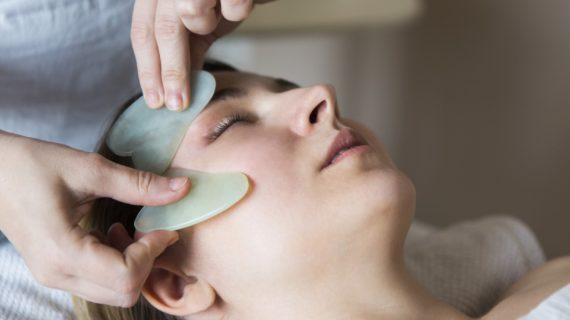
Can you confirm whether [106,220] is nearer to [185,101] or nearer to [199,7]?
[185,101]

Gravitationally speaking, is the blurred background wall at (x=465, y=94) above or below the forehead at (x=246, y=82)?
below

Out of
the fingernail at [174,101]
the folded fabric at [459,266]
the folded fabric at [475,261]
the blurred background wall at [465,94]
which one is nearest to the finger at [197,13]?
the fingernail at [174,101]

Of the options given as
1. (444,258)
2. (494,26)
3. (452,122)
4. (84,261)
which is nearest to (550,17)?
(494,26)

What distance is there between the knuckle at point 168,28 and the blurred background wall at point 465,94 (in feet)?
2.81

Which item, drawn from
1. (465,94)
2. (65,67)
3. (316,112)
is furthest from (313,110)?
(465,94)

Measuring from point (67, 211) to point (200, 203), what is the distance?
0.18 meters

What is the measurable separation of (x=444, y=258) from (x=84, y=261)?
88 cm

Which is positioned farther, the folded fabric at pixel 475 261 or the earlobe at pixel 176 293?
the folded fabric at pixel 475 261

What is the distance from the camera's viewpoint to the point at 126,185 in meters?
0.83

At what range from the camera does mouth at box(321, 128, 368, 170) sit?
936mm

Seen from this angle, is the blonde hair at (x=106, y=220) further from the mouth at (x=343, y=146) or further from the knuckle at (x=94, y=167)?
the mouth at (x=343, y=146)

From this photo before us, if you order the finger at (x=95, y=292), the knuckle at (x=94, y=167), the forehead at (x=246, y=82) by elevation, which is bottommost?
the finger at (x=95, y=292)

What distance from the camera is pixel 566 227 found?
1909 millimetres

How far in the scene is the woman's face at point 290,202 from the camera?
35.6 inches
